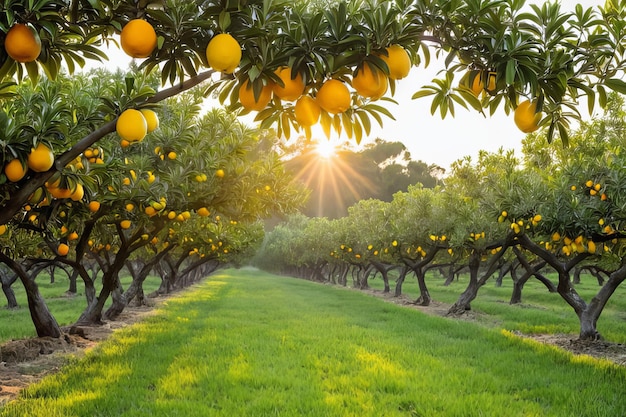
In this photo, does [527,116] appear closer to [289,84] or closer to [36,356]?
[289,84]

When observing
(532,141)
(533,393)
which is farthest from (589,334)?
(532,141)

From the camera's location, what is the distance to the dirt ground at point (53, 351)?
25.1 ft

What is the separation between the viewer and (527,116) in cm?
254

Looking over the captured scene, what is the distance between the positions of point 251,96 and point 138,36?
60 centimetres

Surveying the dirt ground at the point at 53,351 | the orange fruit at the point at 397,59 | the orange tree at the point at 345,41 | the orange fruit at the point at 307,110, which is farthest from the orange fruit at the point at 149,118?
the dirt ground at the point at 53,351

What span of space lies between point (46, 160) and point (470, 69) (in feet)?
9.40

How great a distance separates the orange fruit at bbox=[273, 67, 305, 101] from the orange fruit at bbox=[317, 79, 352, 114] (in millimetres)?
113

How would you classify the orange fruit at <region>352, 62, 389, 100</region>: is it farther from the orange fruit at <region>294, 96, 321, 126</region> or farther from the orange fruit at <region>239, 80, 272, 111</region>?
the orange fruit at <region>239, 80, 272, 111</region>

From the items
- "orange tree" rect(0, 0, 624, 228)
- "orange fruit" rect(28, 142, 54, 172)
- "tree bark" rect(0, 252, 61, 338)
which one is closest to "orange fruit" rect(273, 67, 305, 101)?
"orange tree" rect(0, 0, 624, 228)

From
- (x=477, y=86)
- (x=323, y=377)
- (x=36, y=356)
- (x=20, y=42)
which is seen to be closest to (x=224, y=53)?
(x=20, y=42)

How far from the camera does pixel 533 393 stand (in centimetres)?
691

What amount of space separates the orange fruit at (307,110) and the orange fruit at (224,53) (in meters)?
0.44

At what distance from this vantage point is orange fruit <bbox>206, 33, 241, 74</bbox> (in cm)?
212

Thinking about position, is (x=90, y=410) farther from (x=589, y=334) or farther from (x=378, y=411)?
(x=589, y=334)
